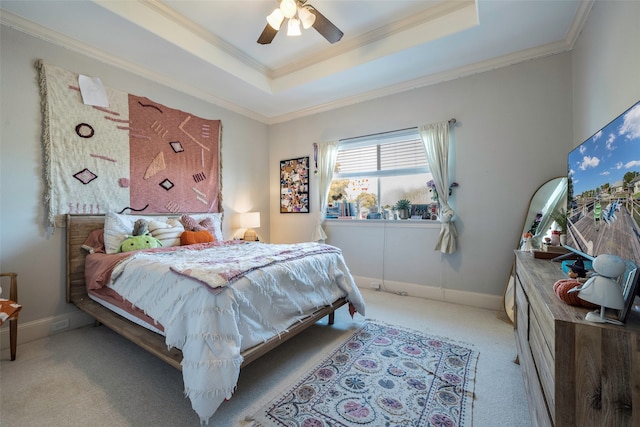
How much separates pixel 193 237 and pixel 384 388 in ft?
7.77

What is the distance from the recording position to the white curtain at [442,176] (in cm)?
316

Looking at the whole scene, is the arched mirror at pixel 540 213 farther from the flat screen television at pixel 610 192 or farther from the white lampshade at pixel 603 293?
the white lampshade at pixel 603 293

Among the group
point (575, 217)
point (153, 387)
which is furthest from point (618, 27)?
point (153, 387)

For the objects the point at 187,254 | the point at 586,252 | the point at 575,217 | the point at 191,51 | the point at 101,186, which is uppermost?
the point at 191,51

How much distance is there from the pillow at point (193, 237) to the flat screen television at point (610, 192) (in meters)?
3.16

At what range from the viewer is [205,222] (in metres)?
3.44

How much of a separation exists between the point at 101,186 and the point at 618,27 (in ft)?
14.0

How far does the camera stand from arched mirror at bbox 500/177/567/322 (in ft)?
8.39

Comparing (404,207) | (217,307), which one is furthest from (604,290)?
A: (404,207)

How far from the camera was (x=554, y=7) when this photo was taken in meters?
2.20

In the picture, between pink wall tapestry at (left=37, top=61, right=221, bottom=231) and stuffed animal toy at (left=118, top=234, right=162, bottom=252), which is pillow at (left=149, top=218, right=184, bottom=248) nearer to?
stuffed animal toy at (left=118, top=234, right=162, bottom=252)

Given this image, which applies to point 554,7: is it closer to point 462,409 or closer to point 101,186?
point 462,409

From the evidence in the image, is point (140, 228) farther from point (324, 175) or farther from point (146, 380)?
point (324, 175)

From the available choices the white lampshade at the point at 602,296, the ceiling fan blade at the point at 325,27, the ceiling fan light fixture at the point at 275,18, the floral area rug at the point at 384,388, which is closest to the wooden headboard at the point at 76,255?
the floral area rug at the point at 384,388
